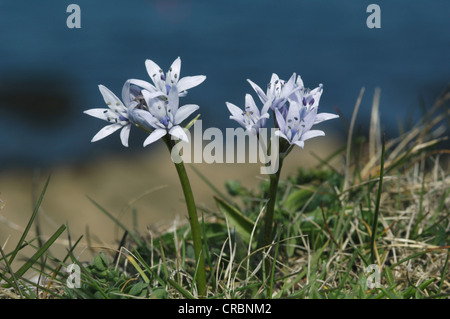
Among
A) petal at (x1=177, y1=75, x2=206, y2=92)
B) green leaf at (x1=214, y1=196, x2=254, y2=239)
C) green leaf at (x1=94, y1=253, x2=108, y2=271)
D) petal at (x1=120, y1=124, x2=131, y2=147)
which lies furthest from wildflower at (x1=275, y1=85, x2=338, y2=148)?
green leaf at (x1=94, y1=253, x2=108, y2=271)

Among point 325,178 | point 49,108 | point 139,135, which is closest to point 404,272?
point 325,178

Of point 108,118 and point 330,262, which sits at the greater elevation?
point 108,118

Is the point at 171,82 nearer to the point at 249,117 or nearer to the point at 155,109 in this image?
the point at 155,109

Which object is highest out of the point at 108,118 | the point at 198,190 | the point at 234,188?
the point at 108,118

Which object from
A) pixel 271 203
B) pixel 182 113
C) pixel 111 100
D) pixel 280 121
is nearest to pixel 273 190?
pixel 271 203

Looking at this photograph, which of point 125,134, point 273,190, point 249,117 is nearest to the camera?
point 125,134

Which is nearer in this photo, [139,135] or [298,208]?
[298,208]

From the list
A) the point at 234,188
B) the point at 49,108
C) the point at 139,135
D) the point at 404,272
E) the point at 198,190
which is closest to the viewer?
the point at 404,272
